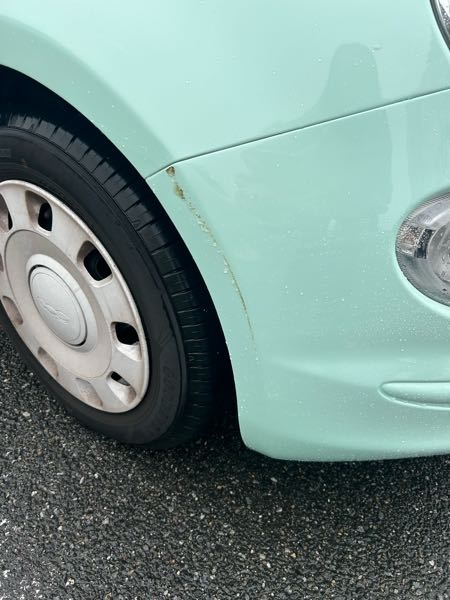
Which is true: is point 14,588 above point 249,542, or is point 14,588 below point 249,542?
above

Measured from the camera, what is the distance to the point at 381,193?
104cm

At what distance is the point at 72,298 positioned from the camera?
149 centimetres

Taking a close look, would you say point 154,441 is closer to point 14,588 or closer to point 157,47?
point 14,588

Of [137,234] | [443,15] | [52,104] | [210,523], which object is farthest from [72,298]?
[443,15]

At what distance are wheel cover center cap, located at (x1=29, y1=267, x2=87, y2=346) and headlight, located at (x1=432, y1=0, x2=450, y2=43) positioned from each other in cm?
88

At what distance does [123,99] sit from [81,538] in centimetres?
100

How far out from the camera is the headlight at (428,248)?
1.07 metres

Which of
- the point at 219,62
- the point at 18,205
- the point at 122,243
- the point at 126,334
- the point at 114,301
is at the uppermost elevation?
the point at 219,62

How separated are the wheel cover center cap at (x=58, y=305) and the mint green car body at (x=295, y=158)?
1.37ft

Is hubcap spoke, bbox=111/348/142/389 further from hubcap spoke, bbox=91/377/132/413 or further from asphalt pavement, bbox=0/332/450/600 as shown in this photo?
asphalt pavement, bbox=0/332/450/600

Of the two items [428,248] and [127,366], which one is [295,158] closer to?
[428,248]

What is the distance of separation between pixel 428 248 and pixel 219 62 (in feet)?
1.44

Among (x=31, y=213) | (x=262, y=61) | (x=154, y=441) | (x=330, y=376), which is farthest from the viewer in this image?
(x=154, y=441)

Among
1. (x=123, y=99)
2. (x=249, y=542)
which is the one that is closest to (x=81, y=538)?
(x=249, y=542)
